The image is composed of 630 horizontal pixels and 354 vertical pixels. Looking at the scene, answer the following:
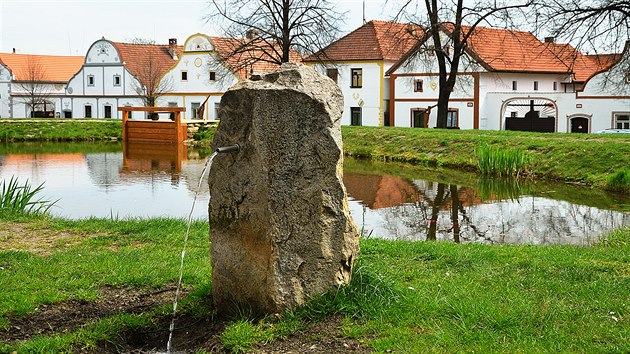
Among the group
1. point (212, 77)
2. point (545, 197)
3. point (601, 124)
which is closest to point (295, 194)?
point (545, 197)

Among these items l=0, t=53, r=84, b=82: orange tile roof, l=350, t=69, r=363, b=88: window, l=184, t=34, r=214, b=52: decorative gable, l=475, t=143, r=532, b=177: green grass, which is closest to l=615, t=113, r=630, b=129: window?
l=350, t=69, r=363, b=88: window

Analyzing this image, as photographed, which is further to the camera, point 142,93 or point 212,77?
point 142,93

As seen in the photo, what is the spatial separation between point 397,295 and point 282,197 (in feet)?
3.96

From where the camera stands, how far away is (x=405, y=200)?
16969 millimetres

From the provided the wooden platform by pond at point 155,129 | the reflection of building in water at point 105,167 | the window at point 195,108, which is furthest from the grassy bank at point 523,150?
the window at point 195,108

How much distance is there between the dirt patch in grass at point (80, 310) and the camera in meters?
5.93

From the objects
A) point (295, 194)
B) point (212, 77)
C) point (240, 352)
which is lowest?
point (240, 352)

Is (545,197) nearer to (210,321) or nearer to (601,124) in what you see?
(210,321)

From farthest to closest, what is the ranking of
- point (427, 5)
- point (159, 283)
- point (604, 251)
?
point (427, 5) < point (604, 251) < point (159, 283)

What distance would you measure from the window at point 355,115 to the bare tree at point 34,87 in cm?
2912

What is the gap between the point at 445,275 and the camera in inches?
287

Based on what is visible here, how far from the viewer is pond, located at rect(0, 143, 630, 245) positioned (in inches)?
508

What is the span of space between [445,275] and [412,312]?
1.37 metres

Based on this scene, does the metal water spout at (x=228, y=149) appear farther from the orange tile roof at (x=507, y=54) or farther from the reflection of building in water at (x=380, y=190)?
the orange tile roof at (x=507, y=54)
